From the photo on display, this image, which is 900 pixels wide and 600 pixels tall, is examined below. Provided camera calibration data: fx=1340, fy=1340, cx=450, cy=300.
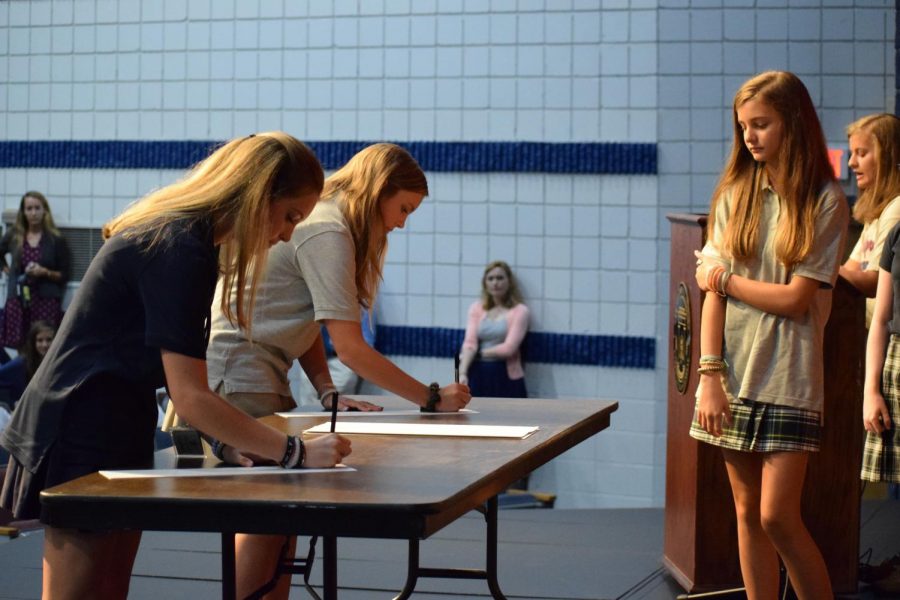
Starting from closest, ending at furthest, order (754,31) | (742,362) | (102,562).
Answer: (102,562) < (742,362) < (754,31)

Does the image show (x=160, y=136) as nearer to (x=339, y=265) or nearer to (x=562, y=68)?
(x=562, y=68)

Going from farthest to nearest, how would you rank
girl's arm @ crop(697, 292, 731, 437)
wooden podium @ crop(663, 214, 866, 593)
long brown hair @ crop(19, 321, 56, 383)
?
long brown hair @ crop(19, 321, 56, 383) < wooden podium @ crop(663, 214, 866, 593) < girl's arm @ crop(697, 292, 731, 437)

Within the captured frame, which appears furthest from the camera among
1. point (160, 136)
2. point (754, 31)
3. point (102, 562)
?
point (160, 136)

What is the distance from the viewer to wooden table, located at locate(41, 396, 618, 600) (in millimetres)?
2150

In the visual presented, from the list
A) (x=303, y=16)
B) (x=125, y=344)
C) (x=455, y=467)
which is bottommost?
(x=455, y=467)

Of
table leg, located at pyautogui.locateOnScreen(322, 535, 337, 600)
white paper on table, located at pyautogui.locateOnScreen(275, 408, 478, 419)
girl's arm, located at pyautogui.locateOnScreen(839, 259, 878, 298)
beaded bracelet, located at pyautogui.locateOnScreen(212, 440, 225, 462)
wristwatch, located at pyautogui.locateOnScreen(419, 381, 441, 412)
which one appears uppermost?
girl's arm, located at pyautogui.locateOnScreen(839, 259, 878, 298)

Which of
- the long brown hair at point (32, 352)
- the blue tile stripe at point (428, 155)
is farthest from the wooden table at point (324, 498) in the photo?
the blue tile stripe at point (428, 155)

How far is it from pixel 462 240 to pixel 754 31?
1998 mm

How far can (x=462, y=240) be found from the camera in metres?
7.79

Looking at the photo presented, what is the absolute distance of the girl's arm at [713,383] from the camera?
11.2 ft

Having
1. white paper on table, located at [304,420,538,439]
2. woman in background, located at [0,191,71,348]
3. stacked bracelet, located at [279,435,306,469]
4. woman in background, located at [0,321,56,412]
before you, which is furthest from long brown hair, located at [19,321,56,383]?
stacked bracelet, located at [279,435,306,469]

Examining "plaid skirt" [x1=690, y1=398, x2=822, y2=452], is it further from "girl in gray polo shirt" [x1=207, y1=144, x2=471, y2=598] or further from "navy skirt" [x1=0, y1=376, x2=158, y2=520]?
"navy skirt" [x1=0, y1=376, x2=158, y2=520]

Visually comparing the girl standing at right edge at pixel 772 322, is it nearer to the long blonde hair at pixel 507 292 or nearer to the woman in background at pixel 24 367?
the long blonde hair at pixel 507 292

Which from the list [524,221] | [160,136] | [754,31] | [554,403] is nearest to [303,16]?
[160,136]
